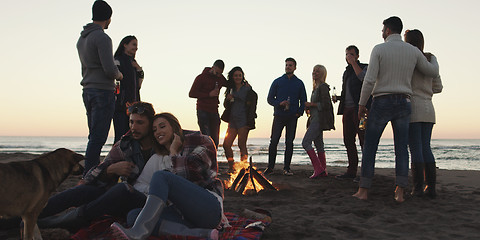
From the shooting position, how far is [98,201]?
10.6 feet

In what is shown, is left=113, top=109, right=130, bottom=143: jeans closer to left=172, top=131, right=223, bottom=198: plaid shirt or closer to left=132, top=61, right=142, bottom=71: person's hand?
left=132, top=61, right=142, bottom=71: person's hand

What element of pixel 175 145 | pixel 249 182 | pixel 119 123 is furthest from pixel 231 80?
pixel 175 145

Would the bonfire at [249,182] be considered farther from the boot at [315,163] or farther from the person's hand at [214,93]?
the person's hand at [214,93]

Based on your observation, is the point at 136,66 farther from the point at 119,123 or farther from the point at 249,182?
the point at 249,182

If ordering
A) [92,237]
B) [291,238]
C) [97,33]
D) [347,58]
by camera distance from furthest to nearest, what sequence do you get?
[347,58] → [97,33] → [291,238] → [92,237]

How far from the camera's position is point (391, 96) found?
15.6 feet

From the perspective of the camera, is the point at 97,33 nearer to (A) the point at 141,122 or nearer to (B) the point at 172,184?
(A) the point at 141,122

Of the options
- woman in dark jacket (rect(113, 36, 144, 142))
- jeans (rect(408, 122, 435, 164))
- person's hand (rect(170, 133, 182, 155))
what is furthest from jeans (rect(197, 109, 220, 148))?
person's hand (rect(170, 133, 182, 155))

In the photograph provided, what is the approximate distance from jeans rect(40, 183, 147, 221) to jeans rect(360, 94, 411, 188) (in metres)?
2.98

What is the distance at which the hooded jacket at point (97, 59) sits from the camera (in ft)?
14.9

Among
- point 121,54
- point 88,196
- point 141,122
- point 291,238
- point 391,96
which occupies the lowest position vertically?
point 291,238

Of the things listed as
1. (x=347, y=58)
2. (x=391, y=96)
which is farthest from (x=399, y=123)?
(x=347, y=58)

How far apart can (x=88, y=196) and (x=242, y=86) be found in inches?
206

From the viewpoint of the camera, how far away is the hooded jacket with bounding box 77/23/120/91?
4.53 meters
